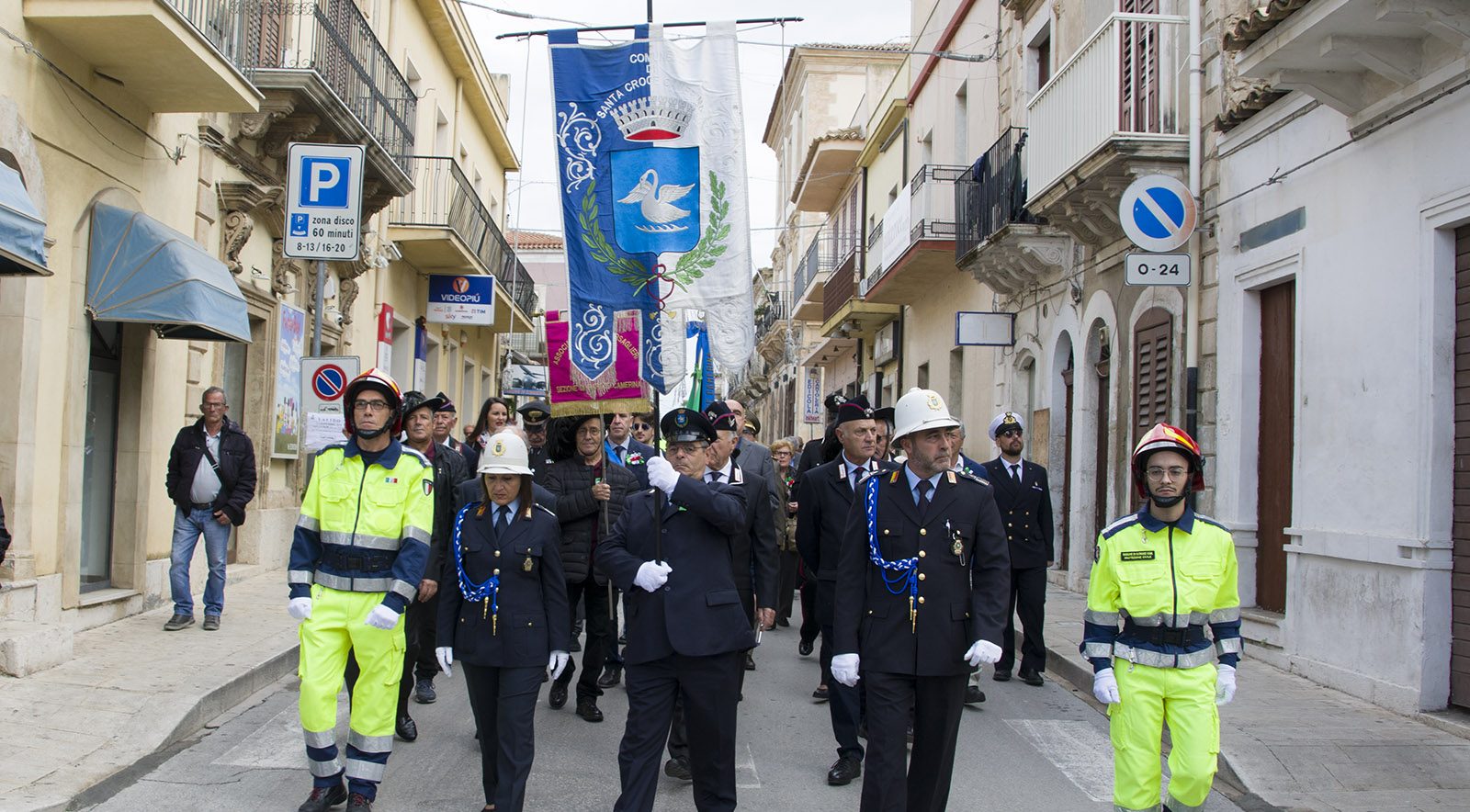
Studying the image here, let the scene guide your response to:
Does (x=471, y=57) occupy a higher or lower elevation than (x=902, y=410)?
higher

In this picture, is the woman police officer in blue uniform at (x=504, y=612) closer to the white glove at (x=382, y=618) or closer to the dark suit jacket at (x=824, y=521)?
the white glove at (x=382, y=618)

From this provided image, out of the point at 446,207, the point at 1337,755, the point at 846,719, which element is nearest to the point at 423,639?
the point at 846,719

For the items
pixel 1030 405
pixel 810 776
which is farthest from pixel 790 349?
pixel 810 776

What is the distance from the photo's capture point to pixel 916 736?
16.3 ft

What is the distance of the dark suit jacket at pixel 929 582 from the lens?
4844 mm

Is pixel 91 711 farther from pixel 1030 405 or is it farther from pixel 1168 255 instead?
pixel 1030 405

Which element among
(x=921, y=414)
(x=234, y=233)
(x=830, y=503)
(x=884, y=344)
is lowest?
(x=830, y=503)

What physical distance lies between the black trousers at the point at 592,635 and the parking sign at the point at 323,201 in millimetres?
4360

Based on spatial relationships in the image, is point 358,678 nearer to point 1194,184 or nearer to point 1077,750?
point 1077,750

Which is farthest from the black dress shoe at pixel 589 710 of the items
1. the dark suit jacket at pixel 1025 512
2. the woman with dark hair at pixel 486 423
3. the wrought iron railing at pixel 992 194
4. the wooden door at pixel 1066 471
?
the wooden door at pixel 1066 471

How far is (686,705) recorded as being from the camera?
5.15 meters

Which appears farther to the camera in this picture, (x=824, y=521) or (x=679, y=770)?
(x=824, y=521)

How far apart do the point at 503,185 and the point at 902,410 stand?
93.9ft

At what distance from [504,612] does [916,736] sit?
1.81 metres
